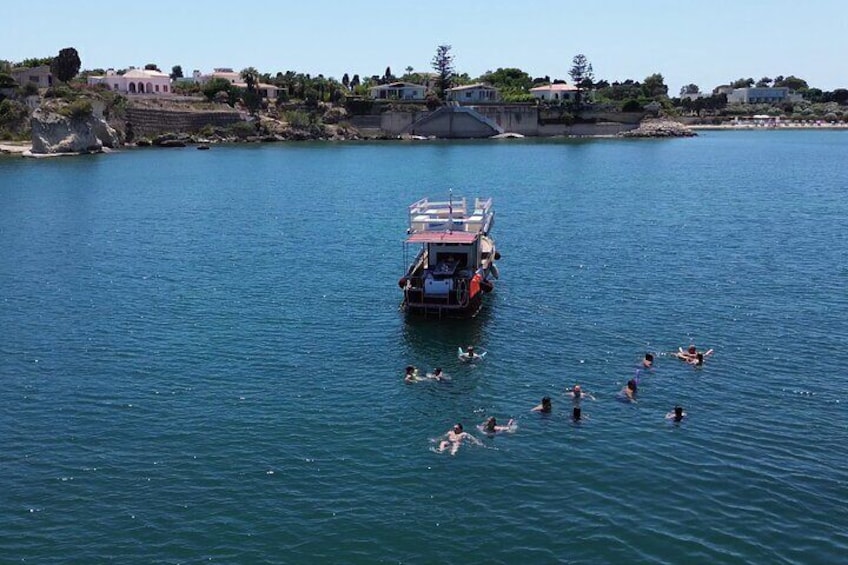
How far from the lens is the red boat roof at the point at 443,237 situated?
180 feet

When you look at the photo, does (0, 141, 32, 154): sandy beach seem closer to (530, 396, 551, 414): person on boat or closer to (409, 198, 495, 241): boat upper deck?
(409, 198, 495, 241): boat upper deck

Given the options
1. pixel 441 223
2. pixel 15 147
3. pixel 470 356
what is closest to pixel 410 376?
pixel 470 356

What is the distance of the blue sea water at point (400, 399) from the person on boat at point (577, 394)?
2.15 feet

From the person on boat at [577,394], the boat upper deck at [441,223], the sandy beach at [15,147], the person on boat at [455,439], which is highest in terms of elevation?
the sandy beach at [15,147]

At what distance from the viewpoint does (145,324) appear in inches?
2064

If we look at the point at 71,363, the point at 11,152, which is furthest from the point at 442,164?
the point at 71,363

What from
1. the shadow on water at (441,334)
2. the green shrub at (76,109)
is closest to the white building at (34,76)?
the green shrub at (76,109)

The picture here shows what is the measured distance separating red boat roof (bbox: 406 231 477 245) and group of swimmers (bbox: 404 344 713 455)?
10.2 metres

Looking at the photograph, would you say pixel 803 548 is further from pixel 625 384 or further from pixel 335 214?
pixel 335 214

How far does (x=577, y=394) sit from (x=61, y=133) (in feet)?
478

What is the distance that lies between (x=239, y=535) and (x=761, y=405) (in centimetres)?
2525

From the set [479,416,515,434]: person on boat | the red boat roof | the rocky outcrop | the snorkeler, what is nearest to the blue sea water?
[479,416,515,434]: person on boat

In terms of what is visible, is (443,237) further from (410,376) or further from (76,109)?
(76,109)

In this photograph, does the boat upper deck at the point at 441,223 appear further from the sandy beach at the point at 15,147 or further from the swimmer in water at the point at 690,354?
the sandy beach at the point at 15,147
